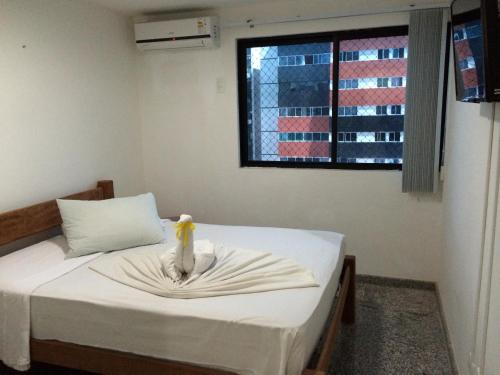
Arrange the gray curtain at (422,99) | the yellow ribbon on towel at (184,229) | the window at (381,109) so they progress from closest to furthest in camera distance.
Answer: the yellow ribbon on towel at (184,229) → the gray curtain at (422,99) → the window at (381,109)

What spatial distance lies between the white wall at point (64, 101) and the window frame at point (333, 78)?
3.26ft

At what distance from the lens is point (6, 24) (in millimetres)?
2531

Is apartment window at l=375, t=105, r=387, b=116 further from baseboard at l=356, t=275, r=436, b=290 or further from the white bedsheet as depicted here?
the white bedsheet

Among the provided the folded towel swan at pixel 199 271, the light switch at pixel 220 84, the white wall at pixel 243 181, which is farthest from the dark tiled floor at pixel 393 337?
the light switch at pixel 220 84

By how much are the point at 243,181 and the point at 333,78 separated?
116 centimetres

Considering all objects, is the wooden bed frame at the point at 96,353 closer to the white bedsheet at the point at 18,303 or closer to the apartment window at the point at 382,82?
the white bedsheet at the point at 18,303

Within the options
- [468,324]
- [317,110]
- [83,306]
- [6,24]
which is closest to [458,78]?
[468,324]

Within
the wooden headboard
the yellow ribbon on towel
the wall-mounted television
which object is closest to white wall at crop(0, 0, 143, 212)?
the wooden headboard

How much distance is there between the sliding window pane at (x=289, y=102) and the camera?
138 inches

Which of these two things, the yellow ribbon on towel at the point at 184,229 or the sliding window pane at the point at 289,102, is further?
the sliding window pane at the point at 289,102

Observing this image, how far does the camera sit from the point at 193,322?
5.91 ft

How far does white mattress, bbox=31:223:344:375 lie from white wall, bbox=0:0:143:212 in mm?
919

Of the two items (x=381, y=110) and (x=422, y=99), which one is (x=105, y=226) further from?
(x=422, y=99)

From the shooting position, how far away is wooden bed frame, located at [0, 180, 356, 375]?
183 cm
